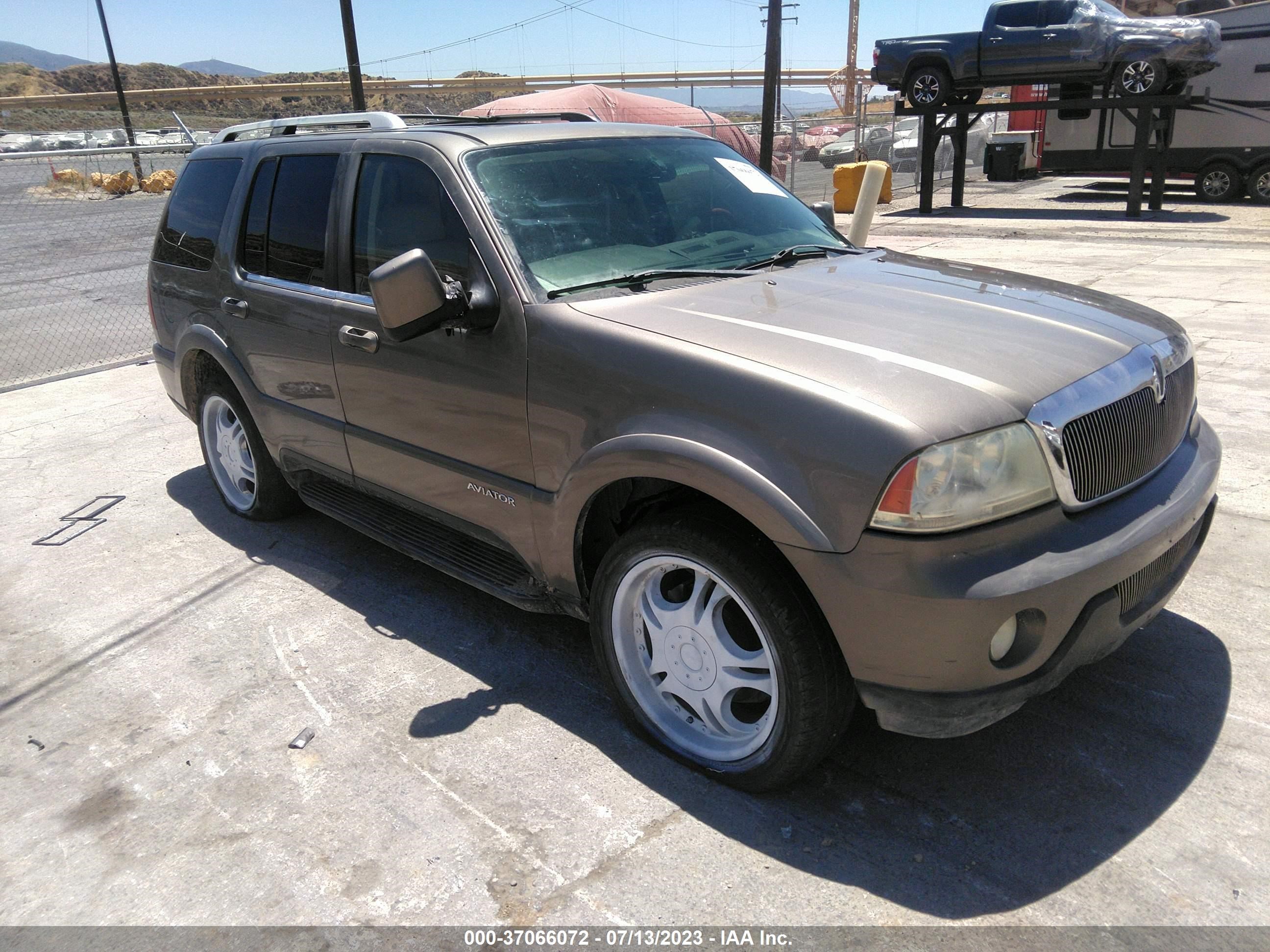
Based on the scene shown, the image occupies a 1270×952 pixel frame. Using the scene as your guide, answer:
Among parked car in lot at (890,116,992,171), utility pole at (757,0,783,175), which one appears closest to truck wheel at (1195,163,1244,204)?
parked car in lot at (890,116,992,171)

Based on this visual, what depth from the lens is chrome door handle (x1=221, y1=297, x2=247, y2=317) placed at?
4512 millimetres

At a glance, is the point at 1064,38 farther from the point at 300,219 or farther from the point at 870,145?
the point at 300,219

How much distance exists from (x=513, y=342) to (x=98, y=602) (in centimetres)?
257

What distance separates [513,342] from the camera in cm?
316

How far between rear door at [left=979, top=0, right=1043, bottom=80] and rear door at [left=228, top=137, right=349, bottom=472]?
52.5 feet

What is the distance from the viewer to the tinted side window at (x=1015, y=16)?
16875 mm


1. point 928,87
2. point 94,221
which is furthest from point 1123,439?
point 94,221

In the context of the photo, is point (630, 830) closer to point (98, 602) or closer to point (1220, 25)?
point (98, 602)

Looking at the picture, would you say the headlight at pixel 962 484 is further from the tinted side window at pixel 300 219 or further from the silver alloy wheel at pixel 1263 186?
the silver alloy wheel at pixel 1263 186

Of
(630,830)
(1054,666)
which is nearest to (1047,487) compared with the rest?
(1054,666)

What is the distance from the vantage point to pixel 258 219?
448cm

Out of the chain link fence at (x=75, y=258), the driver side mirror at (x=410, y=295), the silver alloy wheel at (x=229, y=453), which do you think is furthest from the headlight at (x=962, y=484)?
the chain link fence at (x=75, y=258)

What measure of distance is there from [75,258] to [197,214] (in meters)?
16.3

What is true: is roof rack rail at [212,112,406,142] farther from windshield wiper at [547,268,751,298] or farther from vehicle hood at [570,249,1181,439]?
vehicle hood at [570,249,1181,439]
